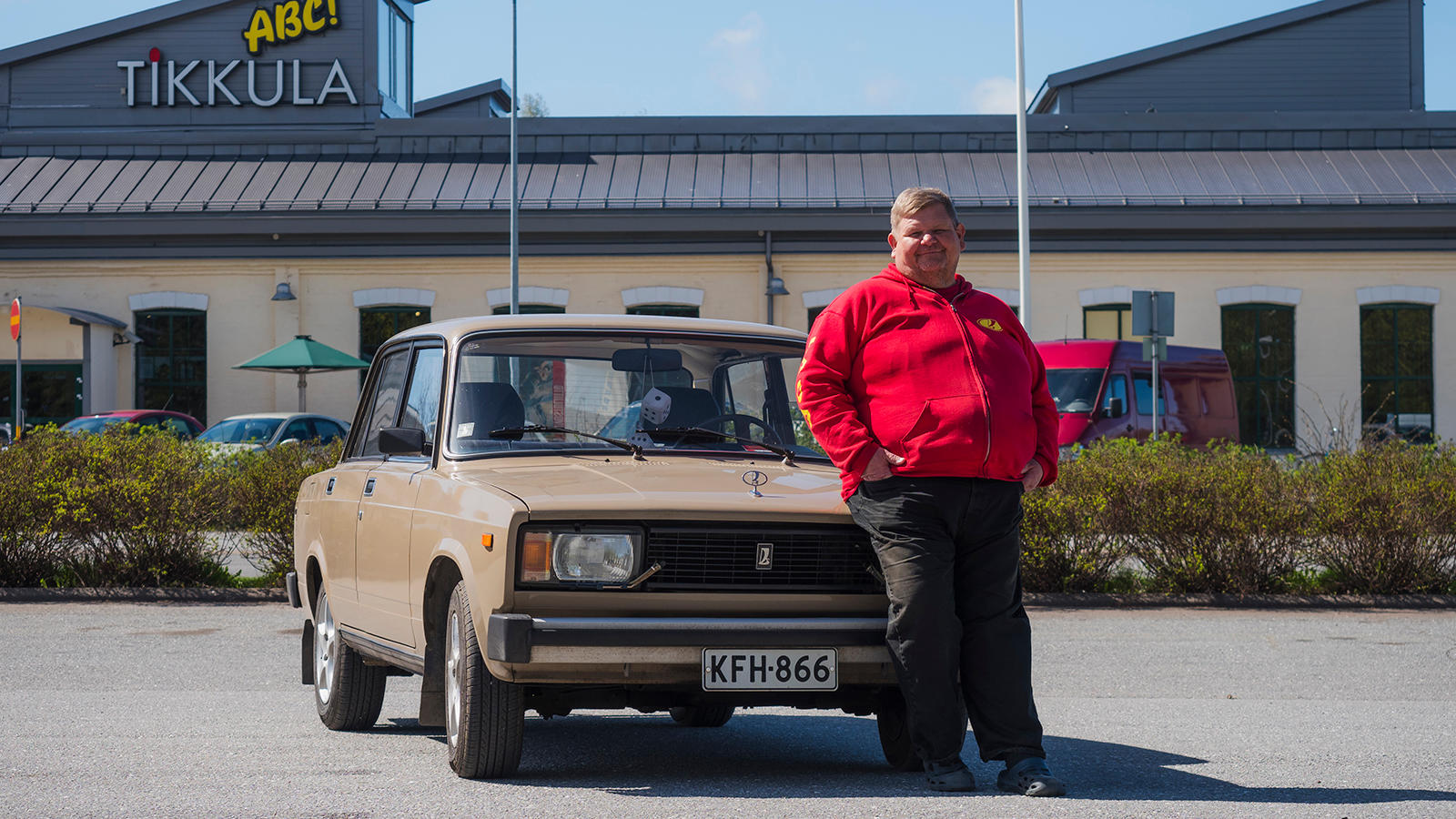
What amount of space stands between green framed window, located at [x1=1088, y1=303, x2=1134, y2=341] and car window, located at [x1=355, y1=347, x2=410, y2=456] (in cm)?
2185

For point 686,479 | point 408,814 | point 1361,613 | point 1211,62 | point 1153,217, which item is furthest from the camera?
point 1211,62

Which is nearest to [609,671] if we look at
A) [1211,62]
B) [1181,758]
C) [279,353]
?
[1181,758]

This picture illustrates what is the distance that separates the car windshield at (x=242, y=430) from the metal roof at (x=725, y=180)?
5284 mm

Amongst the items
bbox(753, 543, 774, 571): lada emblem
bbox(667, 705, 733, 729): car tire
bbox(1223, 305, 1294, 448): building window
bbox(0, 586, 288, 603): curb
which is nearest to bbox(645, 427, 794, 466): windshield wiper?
bbox(753, 543, 774, 571): lada emblem

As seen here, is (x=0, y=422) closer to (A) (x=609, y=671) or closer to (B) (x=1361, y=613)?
(B) (x=1361, y=613)

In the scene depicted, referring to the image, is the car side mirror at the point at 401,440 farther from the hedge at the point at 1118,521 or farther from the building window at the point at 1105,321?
the building window at the point at 1105,321

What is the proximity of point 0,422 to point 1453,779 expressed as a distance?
1056 inches

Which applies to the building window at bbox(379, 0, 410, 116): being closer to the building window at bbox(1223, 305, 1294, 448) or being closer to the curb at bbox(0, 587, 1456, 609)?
the building window at bbox(1223, 305, 1294, 448)

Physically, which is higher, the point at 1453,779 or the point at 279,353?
the point at 279,353

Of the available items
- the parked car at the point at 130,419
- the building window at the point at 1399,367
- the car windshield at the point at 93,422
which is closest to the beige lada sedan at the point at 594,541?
the parked car at the point at 130,419

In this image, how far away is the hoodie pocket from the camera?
5301mm

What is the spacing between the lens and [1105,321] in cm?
2789

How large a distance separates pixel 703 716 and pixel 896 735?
1.54 metres

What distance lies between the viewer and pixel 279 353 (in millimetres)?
24375
